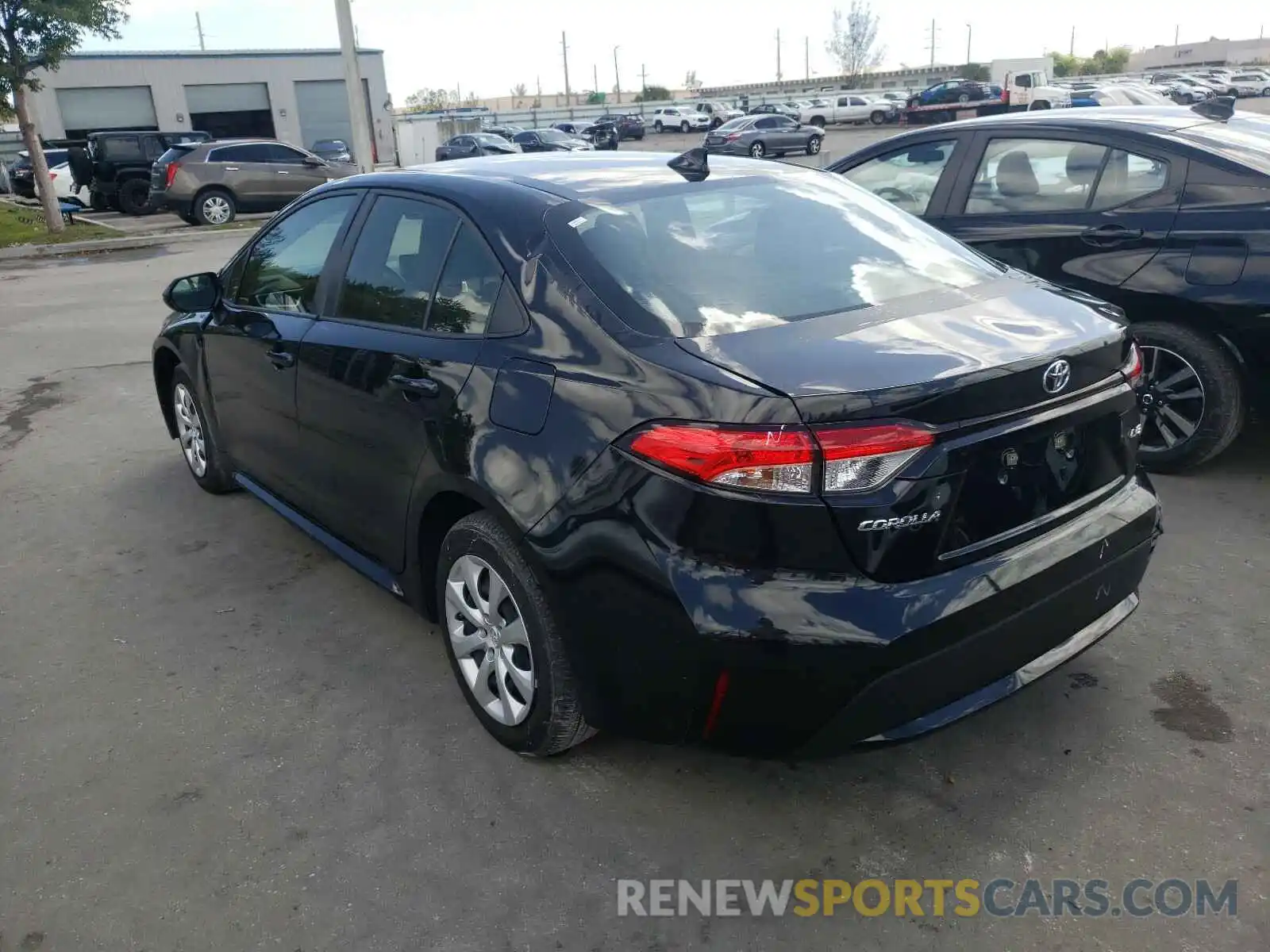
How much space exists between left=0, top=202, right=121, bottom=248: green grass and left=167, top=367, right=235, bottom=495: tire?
569 inches

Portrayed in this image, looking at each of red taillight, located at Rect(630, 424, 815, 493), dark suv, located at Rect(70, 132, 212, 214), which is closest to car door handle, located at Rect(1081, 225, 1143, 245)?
red taillight, located at Rect(630, 424, 815, 493)

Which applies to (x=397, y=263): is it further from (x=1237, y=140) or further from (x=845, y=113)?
(x=845, y=113)

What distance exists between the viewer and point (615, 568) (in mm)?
2439

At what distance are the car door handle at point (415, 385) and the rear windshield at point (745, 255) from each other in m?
0.57

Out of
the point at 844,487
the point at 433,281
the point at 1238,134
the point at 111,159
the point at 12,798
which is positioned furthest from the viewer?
the point at 111,159

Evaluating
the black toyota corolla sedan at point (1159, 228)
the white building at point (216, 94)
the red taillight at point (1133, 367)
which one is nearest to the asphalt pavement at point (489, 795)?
the black toyota corolla sedan at point (1159, 228)

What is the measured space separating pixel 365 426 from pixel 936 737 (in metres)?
2.02

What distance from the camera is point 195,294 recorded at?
4.46 meters

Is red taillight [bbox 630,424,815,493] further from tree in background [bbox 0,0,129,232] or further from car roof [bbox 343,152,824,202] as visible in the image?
tree in background [bbox 0,0,129,232]

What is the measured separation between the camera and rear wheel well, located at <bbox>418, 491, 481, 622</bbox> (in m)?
3.01

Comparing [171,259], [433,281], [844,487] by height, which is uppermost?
[433,281]

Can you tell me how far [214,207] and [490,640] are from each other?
19.7 meters

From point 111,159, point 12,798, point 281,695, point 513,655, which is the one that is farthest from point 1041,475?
point 111,159

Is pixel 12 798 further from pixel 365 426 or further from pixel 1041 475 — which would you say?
pixel 1041 475
